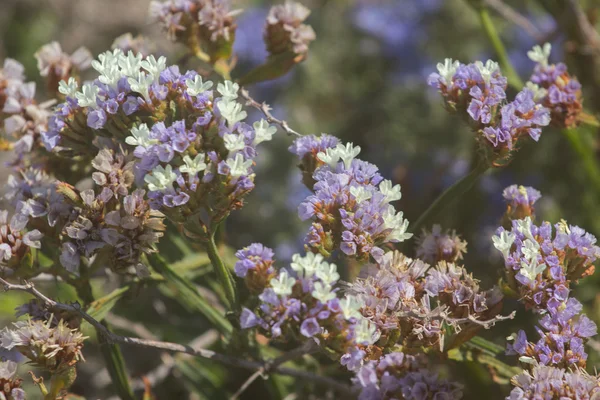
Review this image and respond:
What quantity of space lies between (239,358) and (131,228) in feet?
1.58

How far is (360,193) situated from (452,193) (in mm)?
396

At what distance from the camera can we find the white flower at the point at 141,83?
1.59m

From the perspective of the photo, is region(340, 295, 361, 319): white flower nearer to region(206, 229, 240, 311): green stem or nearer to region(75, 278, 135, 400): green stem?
region(206, 229, 240, 311): green stem

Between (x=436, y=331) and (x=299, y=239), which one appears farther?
(x=299, y=239)

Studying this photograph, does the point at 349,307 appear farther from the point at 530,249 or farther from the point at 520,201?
the point at 520,201

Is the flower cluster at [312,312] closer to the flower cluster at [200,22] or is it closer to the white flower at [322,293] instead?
A: the white flower at [322,293]

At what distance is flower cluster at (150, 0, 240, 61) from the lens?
2.00 meters

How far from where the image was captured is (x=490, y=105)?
169 cm

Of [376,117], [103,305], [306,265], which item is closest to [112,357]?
[103,305]

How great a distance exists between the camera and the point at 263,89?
3.89 m

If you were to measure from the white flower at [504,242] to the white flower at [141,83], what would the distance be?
0.86 meters

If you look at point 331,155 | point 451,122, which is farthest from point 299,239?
point 331,155

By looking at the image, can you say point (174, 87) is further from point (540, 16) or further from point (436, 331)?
point (540, 16)

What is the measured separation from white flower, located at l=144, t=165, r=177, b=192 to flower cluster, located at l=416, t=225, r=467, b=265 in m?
0.68
